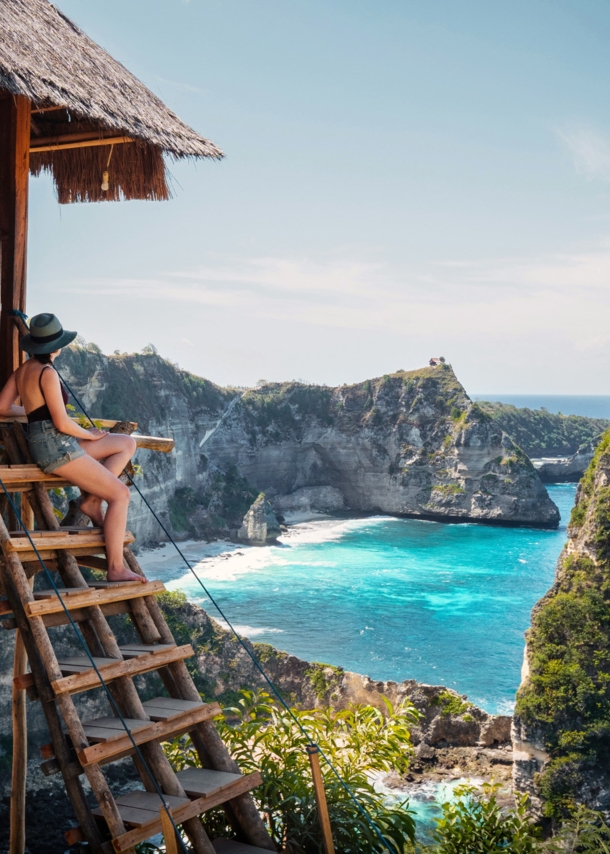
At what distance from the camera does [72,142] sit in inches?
279

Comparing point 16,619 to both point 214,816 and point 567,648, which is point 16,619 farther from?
point 567,648

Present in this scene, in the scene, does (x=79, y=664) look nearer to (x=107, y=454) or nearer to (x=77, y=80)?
(x=107, y=454)

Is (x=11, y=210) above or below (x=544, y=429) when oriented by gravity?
above

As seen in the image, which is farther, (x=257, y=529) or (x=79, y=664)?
(x=257, y=529)

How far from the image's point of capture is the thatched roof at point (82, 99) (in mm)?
5695

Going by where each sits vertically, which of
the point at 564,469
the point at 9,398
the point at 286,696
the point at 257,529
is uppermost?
the point at 9,398

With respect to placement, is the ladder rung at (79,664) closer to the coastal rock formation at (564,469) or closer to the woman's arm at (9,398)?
the woman's arm at (9,398)

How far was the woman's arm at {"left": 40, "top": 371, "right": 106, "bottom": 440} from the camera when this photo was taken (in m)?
4.82

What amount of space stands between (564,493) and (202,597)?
49.0m

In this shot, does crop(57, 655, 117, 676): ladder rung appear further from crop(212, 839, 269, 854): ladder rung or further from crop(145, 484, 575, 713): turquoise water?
crop(145, 484, 575, 713): turquoise water

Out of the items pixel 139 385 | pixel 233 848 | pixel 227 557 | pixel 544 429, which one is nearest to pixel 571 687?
pixel 233 848

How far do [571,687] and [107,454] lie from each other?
75.1 ft

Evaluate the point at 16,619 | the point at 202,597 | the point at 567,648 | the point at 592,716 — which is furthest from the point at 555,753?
the point at 202,597

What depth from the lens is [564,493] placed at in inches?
3342
